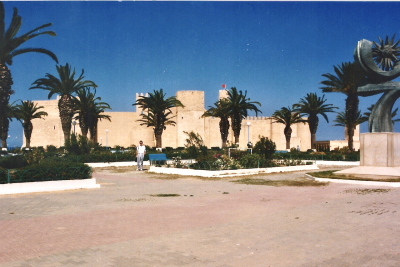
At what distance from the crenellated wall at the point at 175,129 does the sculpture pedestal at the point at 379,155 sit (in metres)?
29.9

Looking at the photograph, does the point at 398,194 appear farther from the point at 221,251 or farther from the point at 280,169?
the point at 280,169

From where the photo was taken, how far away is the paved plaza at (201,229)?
Answer: 171 inches

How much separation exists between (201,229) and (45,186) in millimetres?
6162

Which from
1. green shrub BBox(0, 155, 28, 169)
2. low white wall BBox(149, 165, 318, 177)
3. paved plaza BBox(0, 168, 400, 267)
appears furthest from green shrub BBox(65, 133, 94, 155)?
paved plaza BBox(0, 168, 400, 267)

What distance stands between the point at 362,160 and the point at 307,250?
10.4m

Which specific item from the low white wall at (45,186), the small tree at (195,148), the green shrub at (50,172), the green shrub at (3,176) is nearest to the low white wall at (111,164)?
the small tree at (195,148)

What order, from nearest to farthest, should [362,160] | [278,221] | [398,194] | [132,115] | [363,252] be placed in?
1. [363,252]
2. [278,221]
3. [398,194]
4. [362,160]
5. [132,115]

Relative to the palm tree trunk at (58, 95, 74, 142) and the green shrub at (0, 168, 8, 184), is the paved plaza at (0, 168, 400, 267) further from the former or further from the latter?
the palm tree trunk at (58, 95, 74, 142)

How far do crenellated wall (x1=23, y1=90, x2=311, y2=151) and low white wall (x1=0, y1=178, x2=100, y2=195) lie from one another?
31559 mm

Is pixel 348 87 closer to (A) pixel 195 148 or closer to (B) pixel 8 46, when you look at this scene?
(A) pixel 195 148

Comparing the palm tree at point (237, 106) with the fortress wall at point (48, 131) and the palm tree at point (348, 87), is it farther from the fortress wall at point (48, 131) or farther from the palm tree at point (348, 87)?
the fortress wall at point (48, 131)

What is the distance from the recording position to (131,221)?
637cm

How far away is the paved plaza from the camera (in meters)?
4.33

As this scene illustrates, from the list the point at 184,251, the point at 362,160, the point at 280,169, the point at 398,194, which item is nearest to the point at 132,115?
the point at 280,169
